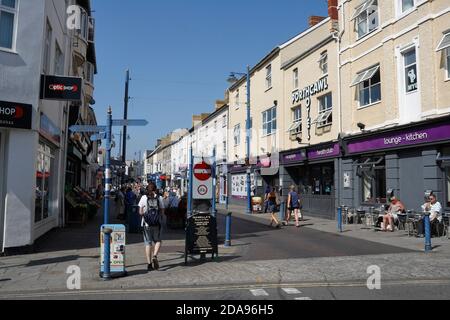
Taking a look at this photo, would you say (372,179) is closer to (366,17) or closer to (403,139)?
(403,139)

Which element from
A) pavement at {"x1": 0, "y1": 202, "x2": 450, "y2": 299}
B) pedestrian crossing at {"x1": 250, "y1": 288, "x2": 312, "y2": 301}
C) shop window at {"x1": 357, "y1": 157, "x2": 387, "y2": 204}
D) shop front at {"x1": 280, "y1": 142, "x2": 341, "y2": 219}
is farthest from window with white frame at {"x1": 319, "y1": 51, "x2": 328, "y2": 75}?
pedestrian crossing at {"x1": 250, "y1": 288, "x2": 312, "y2": 301}

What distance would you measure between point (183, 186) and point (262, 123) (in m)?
18.5

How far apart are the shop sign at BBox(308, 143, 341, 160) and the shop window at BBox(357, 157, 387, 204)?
1728 millimetres

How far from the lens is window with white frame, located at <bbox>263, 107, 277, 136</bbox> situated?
29.7 meters

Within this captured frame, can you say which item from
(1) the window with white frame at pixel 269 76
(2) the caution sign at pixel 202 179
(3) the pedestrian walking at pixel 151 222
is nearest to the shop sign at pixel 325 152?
(2) the caution sign at pixel 202 179

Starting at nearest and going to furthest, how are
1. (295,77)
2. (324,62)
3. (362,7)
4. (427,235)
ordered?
(427,235), (362,7), (324,62), (295,77)

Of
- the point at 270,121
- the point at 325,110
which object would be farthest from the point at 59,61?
the point at 270,121

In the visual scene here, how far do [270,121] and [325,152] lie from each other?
27.3 ft

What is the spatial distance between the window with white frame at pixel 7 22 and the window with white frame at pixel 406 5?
Answer: 1369 cm

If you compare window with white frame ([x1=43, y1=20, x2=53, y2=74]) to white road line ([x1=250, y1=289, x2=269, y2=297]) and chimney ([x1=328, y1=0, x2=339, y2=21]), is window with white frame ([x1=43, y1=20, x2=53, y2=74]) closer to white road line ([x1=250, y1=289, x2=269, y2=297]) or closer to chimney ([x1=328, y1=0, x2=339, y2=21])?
white road line ([x1=250, y1=289, x2=269, y2=297])

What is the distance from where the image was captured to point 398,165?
1734cm

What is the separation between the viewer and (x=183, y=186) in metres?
48.0
